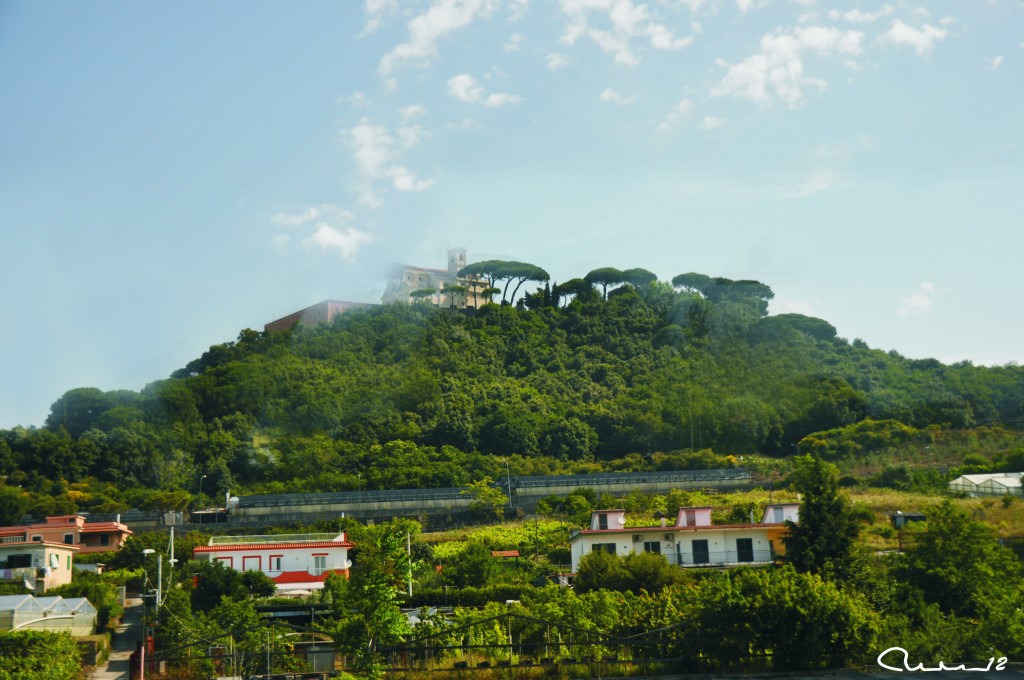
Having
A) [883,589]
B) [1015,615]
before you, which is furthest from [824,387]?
[1015,615]

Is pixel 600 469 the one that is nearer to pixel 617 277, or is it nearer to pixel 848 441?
pixel 848 441

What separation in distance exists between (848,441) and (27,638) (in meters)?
57.8

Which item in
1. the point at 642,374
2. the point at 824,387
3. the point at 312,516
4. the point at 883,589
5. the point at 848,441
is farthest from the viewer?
the point at 642,374

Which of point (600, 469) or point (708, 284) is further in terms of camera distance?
point (708, 284)

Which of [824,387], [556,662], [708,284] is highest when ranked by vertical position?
[708,284]

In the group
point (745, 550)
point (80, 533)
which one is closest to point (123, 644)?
point (80, 533)

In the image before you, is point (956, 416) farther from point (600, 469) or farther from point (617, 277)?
point (617, 277)

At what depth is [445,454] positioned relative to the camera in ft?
243

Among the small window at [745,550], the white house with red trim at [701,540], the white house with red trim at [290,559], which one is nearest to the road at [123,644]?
the white house with red trim at [290,559]

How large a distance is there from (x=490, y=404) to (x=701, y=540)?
45385 millimetres

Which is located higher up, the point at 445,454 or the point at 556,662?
the point at 445,454

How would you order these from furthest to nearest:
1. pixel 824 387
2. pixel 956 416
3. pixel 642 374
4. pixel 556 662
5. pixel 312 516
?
1. pixel 642 374
2. pixel 824 387
3. pixel 956 416
4. pixel 312 516
5. pixel 556 662

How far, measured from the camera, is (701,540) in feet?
132

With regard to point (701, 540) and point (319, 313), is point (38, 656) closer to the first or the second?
point (701, 540)
